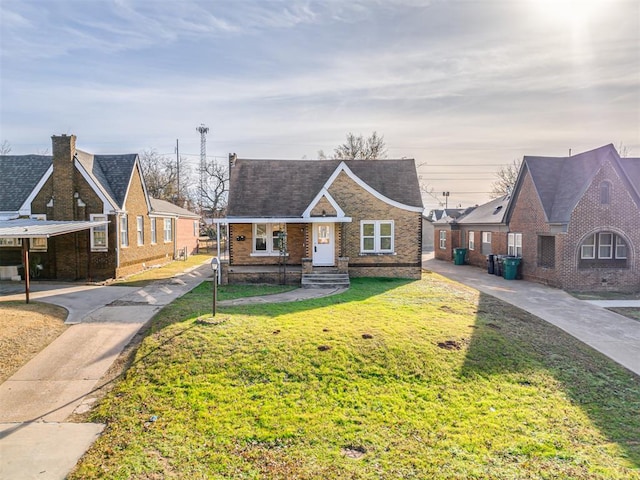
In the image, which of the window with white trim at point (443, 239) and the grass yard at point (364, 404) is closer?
the grass yard at point (364, 404)

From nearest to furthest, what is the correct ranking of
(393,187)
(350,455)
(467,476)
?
(467,476) → (350,455) → (393,187)

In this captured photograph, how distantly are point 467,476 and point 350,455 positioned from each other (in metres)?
1.51

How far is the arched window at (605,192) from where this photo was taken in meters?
17.1

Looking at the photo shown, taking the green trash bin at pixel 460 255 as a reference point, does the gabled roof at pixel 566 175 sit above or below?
above

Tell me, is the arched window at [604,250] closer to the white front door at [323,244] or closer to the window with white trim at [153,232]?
the white front door at [323,244]

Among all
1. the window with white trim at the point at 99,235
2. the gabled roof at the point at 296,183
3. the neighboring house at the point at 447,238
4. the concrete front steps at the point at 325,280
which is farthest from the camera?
the neighboring house at the point at 447,238

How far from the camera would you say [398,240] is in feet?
60.6

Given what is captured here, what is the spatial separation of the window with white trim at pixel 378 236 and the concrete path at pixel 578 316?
4.35m

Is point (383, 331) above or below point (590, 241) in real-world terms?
below

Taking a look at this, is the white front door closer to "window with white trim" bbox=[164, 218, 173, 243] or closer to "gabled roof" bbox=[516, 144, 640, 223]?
"gabled roof" bbox=[516, 144, 640, 223]

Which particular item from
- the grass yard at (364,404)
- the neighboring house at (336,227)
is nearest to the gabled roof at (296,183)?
the neighboring house at (336,227)

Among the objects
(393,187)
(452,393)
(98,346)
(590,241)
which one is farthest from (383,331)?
(590,241)

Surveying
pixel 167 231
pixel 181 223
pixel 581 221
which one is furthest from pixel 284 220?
pixel 181 223

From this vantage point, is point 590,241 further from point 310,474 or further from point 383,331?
point 310,474
